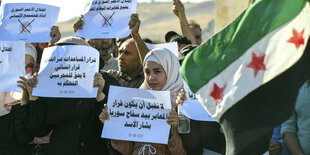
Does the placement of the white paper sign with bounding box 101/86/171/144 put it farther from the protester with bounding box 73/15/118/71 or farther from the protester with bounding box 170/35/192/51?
the protester with bounding box 170/35/192/51

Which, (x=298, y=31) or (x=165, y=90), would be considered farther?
(x=165, y=90)

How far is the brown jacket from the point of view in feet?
16.8

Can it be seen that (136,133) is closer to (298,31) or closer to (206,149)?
(206,149)

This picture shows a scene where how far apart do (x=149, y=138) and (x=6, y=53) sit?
5.69 feet

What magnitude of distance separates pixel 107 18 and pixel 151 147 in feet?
5.38

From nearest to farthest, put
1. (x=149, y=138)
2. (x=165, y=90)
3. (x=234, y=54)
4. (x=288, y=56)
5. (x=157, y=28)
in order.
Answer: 1. (x=288, y=56)
2. (x=234, y=54)
3. (x=149, y=138)
4. (x=165, y=90)
5. (x=157, y=28)

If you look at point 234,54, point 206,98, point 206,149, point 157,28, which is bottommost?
point 206,149

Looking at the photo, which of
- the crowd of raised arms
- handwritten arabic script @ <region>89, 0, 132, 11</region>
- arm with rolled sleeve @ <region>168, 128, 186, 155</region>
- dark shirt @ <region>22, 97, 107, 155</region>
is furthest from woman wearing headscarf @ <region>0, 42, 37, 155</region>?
arm with rolled sleeve @ <region>168, 128, 186, 155</region>

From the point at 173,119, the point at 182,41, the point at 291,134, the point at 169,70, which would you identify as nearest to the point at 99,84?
the point at 169,70

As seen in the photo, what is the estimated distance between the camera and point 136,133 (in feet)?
16.8

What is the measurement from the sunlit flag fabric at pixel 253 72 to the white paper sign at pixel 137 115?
0.93 metres

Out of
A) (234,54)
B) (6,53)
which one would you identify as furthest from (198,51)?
(6,53)

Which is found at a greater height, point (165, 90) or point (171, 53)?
point (171, 53)

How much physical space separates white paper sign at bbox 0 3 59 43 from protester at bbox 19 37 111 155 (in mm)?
975
